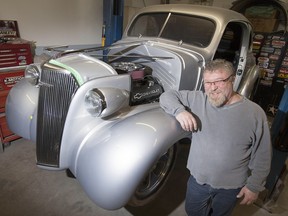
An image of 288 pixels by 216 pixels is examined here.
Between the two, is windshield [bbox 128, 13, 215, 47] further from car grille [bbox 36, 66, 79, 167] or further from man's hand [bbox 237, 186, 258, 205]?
man's hand [bbox 237, 186, 258, 205]

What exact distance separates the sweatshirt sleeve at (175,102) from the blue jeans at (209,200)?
0.56 m

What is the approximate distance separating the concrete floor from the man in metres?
0.72

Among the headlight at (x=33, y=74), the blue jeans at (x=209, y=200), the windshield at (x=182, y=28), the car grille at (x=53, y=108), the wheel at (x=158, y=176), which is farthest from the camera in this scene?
the windshield at (x=182, y=28)

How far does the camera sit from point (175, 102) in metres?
1.48

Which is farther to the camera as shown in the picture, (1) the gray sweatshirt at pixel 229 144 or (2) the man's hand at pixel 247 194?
(2) the man's hand at pixel 247 194

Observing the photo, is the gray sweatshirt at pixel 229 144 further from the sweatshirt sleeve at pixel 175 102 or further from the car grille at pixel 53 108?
the car grille at pixel 53 108

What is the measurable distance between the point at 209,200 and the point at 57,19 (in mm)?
3523

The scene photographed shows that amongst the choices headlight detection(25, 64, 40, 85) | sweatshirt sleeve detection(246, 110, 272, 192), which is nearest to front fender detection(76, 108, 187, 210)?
sweatshirt sleeve detection(246, 110, 272, 192)

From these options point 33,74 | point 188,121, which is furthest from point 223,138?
point 33,74

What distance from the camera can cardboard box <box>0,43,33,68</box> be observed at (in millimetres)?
2582

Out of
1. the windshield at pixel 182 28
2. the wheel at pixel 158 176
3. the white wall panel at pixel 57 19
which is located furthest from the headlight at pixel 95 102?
the white wall panel at pixel 57 19

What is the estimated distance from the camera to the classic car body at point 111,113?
1402 millimetres

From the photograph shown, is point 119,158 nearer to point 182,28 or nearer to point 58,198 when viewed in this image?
point 58,198

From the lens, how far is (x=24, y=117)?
76.8 inches
